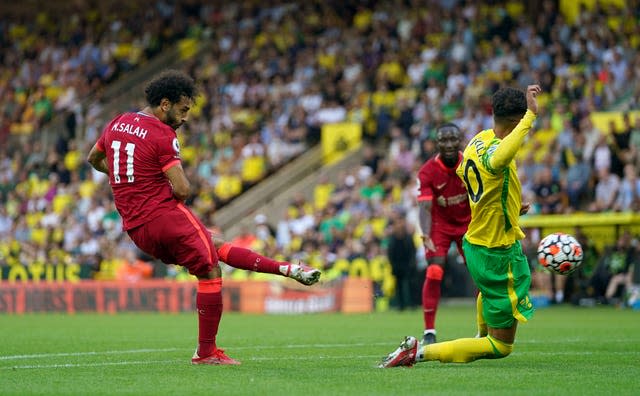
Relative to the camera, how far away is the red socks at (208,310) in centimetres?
984

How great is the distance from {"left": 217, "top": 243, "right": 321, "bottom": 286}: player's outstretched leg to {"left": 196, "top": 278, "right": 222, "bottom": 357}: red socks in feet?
0.93

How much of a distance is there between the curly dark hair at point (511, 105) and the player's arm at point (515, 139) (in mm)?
344

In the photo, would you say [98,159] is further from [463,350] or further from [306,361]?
[463,350]

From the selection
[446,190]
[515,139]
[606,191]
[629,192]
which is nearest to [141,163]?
[515,139]

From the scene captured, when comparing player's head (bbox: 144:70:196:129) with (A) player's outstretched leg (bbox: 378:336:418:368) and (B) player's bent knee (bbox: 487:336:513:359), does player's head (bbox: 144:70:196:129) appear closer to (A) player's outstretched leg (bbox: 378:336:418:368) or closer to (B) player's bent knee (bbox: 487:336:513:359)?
(A) player's outstretched leg (bbox: 378:336:418:368)

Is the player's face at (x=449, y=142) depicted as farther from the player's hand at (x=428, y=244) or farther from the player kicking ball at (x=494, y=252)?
the player kicking ball at (x=494, y=252)

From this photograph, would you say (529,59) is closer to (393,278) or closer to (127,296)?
(393,278)

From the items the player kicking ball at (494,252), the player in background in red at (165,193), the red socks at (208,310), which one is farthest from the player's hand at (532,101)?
the red socks at (208,310)

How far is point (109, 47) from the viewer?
37.1 m

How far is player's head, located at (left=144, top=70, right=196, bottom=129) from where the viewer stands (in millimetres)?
9820

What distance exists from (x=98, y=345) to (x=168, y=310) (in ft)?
35.1

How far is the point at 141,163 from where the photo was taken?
9695mm

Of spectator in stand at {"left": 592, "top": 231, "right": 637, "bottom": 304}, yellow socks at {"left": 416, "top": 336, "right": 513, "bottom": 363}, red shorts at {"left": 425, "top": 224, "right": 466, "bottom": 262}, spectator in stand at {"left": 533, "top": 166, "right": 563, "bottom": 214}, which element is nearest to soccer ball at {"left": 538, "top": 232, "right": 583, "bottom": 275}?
yellow socks at {"left": 416, "top": 336, "right": 513, "bottom": 363}

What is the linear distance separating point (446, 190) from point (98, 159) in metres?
4.13
